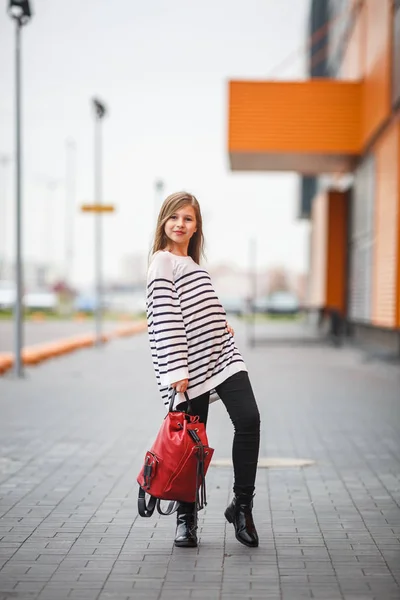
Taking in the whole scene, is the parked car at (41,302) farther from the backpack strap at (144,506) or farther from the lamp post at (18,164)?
the backpack strap at (144,506)

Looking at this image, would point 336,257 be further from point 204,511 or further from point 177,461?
point 177,461

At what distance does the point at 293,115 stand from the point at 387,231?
16.1 feet

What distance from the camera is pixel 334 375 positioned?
16156mm

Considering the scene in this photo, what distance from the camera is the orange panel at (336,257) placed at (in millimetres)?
26922

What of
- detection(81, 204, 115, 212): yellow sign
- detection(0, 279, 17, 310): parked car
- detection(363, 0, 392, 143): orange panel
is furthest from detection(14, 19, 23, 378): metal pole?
detection(0, 279, 17, 310): parked car

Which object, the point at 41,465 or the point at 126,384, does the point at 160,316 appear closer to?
the point at 41,465

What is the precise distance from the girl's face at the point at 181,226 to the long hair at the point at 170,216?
0.8 inches

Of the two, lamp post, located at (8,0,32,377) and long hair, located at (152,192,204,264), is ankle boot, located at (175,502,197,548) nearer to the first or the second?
long hair, located at (152,192,204,264)

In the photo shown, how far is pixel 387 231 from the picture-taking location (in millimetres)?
18344

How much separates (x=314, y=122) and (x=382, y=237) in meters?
4.28

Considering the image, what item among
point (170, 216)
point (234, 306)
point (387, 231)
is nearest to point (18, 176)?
point (387, 231)

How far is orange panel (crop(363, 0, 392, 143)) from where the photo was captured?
59.9ft

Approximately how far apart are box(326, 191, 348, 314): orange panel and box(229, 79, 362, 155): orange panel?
4.80 m

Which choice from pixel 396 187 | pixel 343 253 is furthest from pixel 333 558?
pixel 343 253
